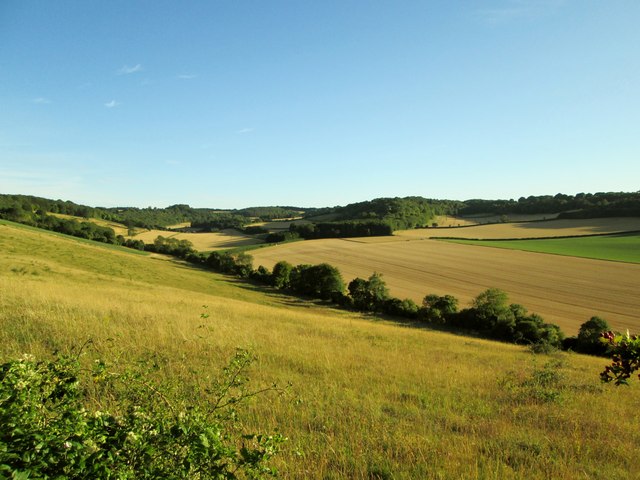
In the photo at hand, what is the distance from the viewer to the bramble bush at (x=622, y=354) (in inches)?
125

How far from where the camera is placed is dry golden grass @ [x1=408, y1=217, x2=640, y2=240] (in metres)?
84.2

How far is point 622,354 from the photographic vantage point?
10.7 ft

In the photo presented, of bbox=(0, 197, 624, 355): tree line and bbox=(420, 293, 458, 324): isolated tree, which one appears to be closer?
bbox=(0, 197, 624, 355): tree line

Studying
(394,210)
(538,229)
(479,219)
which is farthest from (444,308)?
(479,219)

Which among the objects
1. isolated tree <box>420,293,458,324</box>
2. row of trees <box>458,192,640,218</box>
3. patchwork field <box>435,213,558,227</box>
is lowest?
isolated tree <box>420,293,458,324</box>

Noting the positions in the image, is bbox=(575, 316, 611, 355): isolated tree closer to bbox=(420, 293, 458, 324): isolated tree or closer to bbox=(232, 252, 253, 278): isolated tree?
bbox=(420, 293, 458, 324): isolated tree

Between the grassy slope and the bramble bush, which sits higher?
the bramble bush

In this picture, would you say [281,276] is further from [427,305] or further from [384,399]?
[384,399]

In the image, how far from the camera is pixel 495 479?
424cm

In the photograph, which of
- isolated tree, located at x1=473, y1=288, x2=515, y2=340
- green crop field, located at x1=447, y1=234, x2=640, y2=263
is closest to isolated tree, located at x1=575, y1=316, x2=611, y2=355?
isolated tree, located at x1=473, y1=288, x2=515, y2=340

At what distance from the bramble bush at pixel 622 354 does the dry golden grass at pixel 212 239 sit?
87827mm

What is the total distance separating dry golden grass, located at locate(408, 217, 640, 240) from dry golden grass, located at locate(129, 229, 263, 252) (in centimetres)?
4726

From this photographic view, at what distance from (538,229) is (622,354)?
107140 mm

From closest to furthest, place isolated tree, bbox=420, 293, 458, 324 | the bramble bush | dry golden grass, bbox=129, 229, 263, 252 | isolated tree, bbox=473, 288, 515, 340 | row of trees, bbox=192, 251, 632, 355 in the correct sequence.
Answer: the bramble bush
row of trees, bbox=192, 251, 632, 355
isolated tree, bbox=473, 288, 515, 340
isolated tree, bbox=420, 293, 458, 324
dry golden grass, bbox=129, 229, 263, 252
